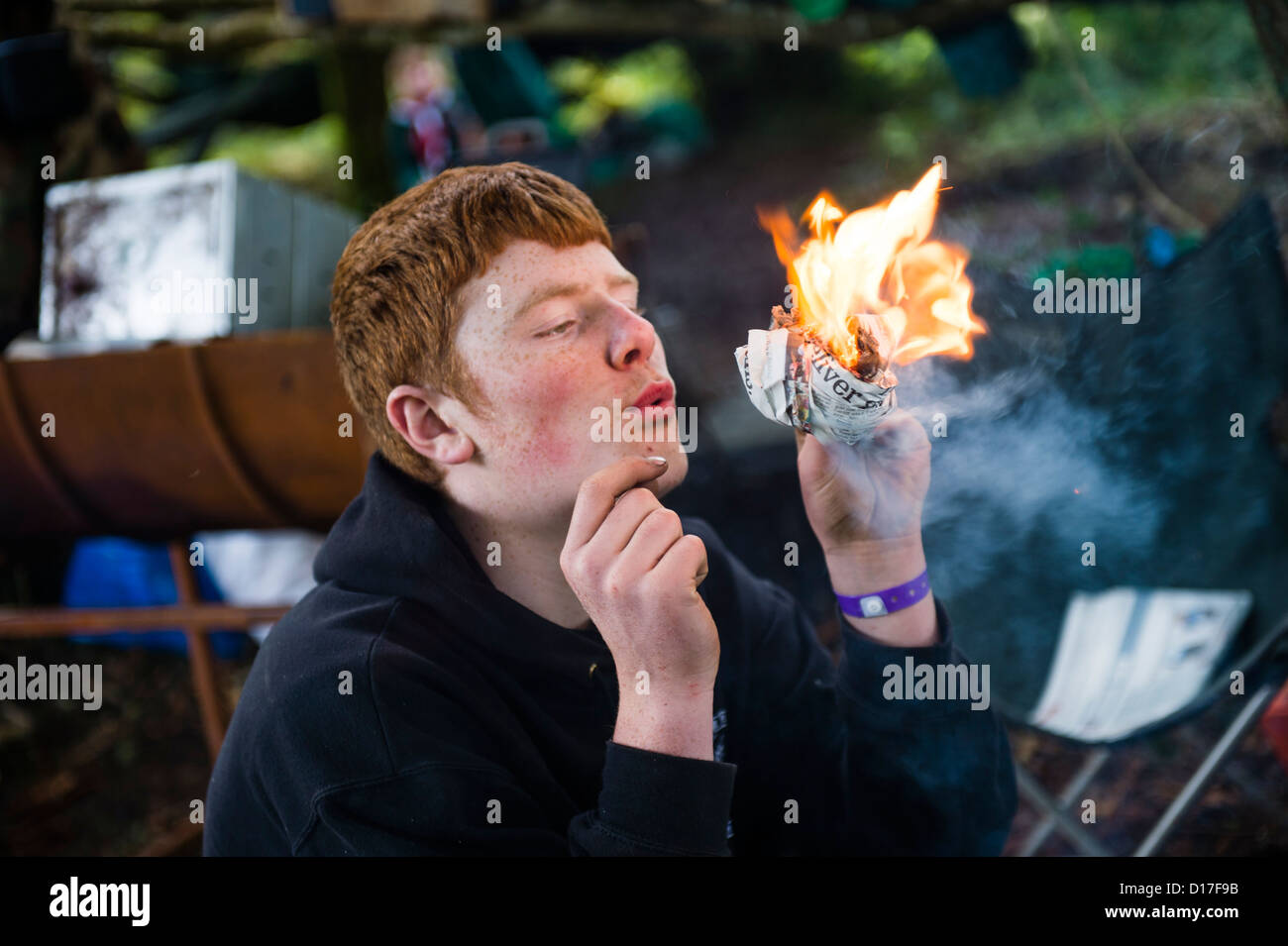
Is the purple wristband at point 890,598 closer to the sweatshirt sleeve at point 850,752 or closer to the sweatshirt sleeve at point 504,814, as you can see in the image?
the sweatshirt sleeve at point 850,752

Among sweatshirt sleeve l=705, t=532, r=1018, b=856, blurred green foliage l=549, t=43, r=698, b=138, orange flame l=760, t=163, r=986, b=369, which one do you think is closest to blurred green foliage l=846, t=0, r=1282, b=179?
blurred green foliage l=549, t=43, r=698, b=138

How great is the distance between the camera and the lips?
1360mm

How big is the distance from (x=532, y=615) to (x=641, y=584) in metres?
0.32

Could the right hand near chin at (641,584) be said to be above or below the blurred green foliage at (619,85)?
below

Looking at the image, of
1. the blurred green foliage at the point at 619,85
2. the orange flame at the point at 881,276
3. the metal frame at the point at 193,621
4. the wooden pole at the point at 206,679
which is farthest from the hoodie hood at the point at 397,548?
the blurred green foliage at the point at 619,85

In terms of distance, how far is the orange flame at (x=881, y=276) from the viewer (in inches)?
51.9

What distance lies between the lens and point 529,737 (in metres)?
1.38

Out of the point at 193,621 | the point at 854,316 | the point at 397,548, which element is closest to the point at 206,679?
the point at 193,621

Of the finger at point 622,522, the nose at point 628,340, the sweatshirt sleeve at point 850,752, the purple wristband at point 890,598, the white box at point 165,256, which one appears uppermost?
the white box at point 165,256

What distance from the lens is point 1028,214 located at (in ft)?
14.8

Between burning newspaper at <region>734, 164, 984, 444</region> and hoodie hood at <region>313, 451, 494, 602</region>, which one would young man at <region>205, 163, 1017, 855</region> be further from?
burning newspaper at <region>734, 164, 984, 444</region>

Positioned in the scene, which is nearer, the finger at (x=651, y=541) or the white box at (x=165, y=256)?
the finger at (x=651, y=541)

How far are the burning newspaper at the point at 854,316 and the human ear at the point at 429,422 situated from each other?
1.53 feet
